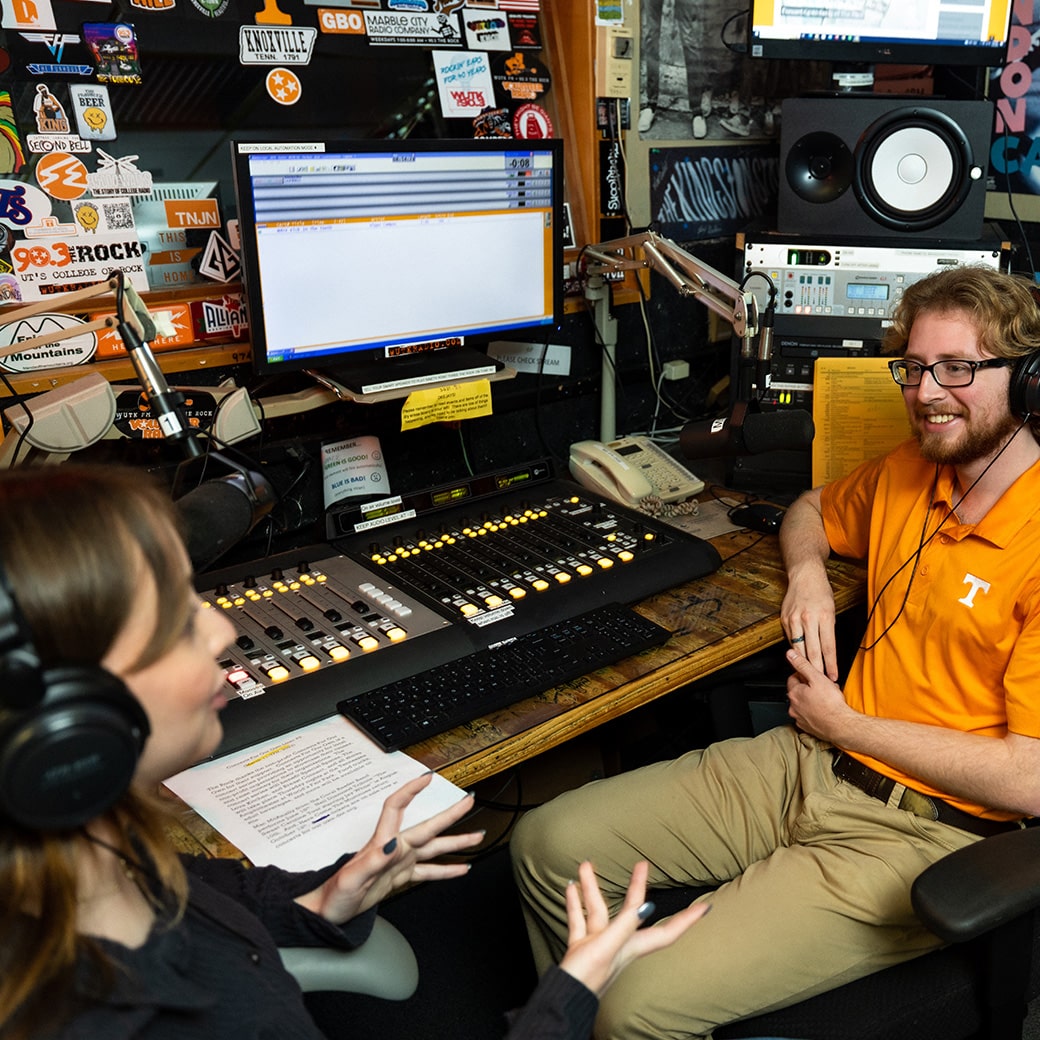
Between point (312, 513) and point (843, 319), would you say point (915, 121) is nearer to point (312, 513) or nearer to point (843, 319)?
point (843, 319)

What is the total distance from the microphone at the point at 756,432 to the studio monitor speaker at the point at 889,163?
0.54m

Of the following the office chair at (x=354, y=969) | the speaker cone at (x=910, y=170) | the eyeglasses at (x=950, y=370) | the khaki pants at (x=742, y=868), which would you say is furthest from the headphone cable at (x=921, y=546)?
the office chair at (x=354, y=969)

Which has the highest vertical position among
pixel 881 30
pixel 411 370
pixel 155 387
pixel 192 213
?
→ pixel 881 30

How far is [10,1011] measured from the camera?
0.62 m

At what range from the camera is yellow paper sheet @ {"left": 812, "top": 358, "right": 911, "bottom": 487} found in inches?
72.0

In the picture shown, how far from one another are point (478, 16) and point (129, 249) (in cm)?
79

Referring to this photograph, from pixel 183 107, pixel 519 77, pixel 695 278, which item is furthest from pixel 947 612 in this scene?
pixel 183 107

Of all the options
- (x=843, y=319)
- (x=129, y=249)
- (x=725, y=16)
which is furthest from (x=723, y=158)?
(x=129, y=249)

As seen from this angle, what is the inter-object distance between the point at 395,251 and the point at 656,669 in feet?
2.57

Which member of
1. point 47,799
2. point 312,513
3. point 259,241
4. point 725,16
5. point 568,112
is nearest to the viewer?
point 47,799

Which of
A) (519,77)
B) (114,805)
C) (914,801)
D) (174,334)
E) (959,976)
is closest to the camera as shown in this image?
(114,805)

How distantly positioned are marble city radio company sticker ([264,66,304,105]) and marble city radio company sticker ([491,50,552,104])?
1.29 ft

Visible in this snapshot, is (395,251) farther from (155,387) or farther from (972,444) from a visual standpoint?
(972,444)

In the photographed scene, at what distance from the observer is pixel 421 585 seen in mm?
1456
